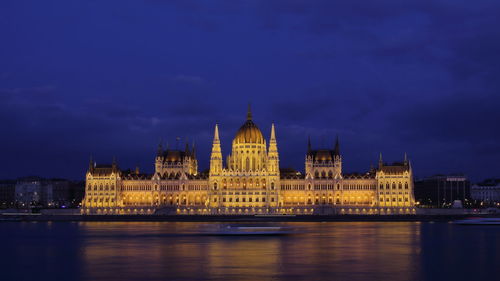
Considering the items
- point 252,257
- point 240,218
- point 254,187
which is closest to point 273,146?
point 254,187

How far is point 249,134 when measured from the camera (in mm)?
169250

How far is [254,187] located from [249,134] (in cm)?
1325

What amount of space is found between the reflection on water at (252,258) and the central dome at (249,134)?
88.1m

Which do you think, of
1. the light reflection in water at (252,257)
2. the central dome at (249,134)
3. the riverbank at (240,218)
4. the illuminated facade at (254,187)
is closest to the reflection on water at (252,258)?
the light reflection in water at (252,257)

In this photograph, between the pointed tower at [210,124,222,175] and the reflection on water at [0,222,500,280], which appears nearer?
the reflection on water at [0,222,500,280]

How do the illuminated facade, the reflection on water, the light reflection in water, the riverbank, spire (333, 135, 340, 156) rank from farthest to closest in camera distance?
spire (333, 135, 340, 156), the illuminated facade, the riverbank, the light reflection in water, the reflection on water

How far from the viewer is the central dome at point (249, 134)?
554 ft

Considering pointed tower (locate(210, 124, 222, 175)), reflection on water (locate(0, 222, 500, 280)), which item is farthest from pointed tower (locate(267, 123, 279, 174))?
reflection on water (locate(0, 222, 500, 280))

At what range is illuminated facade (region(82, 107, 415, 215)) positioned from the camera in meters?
162

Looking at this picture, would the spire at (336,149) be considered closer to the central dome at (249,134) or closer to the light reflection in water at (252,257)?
the central dome at (249,134)

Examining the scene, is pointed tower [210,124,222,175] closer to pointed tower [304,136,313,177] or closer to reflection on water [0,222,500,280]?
pointed tower [304,136,313,177]

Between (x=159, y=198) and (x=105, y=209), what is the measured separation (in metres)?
12.2

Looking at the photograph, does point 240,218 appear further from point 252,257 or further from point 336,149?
point 252,257

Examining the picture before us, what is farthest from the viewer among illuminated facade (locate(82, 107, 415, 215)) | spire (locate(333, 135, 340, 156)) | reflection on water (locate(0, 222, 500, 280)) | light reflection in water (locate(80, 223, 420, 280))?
spire (locate(333, 135, 340, 156))
